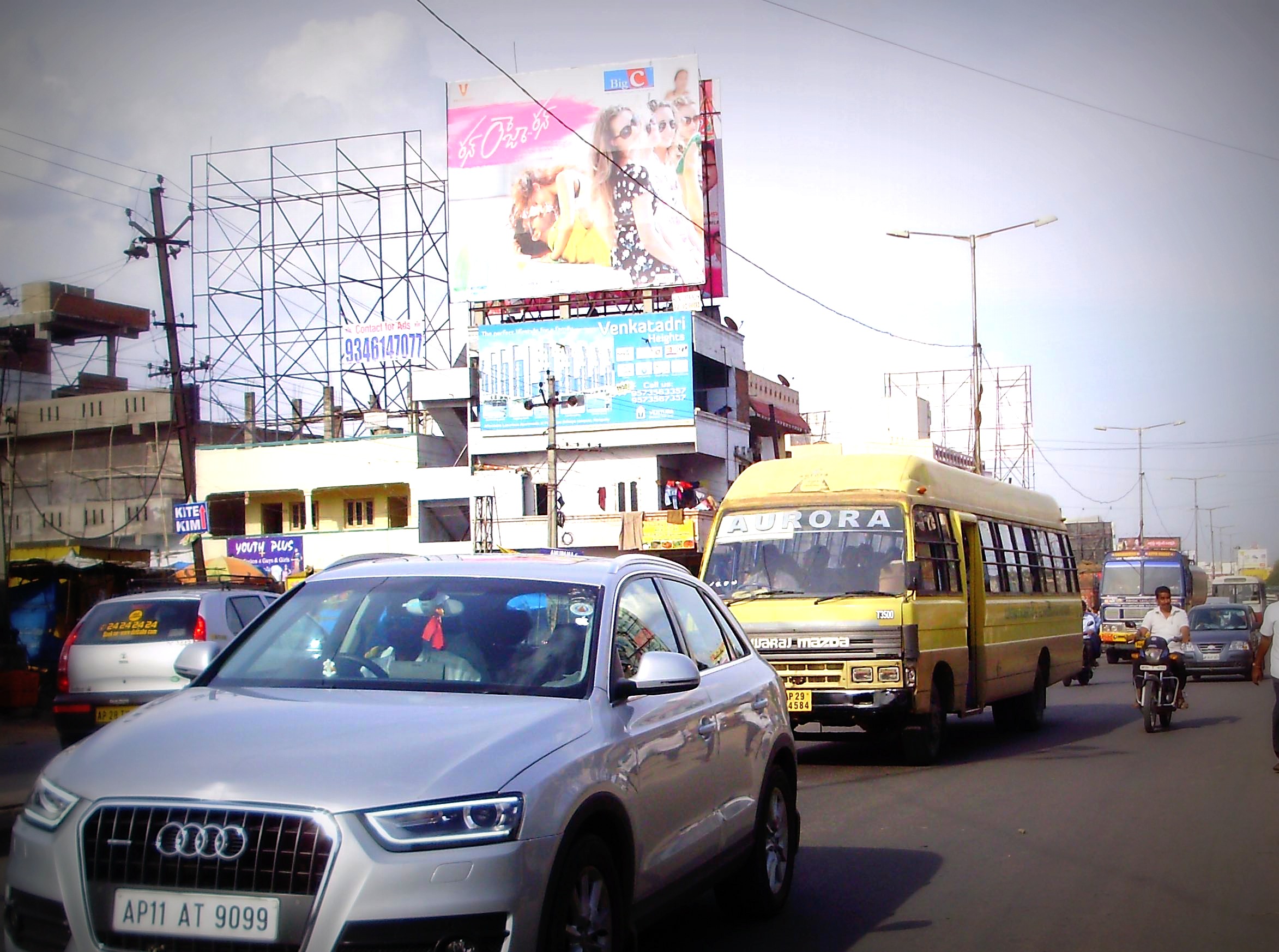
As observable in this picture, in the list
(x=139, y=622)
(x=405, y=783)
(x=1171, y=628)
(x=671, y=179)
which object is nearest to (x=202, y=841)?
(x=405, y=783)

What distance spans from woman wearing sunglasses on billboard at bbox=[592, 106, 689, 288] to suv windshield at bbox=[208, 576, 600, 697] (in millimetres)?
51199

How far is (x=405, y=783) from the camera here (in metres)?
3.78

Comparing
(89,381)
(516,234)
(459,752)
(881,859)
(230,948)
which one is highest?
(516,234)

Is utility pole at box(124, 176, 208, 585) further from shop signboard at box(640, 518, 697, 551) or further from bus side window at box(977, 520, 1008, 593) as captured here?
shop signboard at box(640, 518, 697, 551)

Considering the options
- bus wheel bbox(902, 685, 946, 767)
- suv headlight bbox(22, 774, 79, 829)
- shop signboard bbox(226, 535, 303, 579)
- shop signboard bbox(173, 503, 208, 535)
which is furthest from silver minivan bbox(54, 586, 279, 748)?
shop signboard bbox(226, 535, 303, 579)

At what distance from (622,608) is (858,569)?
774cm

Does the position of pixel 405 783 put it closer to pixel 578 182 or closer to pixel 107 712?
pixel 107 712

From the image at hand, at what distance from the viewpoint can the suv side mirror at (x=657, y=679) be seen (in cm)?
473

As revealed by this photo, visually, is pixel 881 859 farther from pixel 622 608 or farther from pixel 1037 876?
pixel 622 608

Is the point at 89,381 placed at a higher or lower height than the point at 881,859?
higher

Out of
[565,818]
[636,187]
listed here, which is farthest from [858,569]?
[636,187]

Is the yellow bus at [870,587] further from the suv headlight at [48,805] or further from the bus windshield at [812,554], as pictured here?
the suv headlight at [48,805]

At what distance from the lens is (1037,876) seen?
24.7 feet

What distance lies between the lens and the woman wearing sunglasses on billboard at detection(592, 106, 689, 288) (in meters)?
55.8
